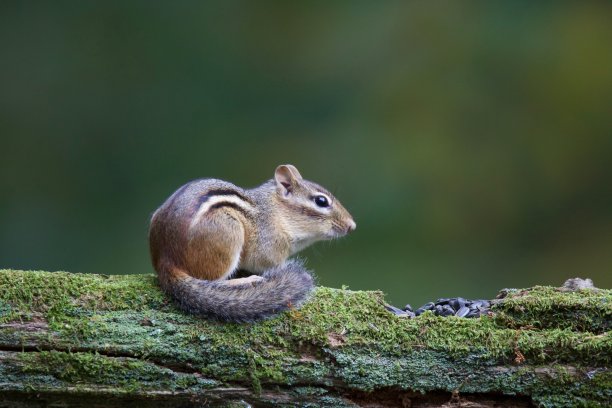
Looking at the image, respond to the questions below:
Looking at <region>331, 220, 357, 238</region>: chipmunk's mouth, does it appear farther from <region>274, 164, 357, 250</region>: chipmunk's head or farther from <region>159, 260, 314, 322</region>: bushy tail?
<region>159, 260, 314, 322</region>: bushy tail

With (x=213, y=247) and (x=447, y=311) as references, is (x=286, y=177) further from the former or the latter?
(x=447, y=311)

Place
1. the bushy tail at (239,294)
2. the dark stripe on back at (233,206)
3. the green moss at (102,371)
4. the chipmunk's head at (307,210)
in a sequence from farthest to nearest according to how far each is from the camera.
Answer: the chipmunk's head at (307,210) → the dark stripe on back at (233,206) → the bushy tail at (239,294) → the green moss at (102,371)

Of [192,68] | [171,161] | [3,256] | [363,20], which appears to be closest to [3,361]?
[3,256]

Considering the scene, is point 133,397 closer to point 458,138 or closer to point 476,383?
point 476,383

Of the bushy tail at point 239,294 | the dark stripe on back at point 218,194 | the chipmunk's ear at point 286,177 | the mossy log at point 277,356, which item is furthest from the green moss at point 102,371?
the chipmunk's ear at point 286,177

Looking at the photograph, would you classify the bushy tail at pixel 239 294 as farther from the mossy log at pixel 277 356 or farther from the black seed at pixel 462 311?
the black seed at pixel 462 311

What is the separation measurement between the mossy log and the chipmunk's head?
736mm

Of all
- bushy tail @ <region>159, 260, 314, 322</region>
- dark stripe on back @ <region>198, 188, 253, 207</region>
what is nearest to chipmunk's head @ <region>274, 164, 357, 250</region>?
dark stripe on back @ <region>198, 188, 253, 207</region>

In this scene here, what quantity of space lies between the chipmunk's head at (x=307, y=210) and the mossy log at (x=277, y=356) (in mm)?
736

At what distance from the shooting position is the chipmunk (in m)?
2.95

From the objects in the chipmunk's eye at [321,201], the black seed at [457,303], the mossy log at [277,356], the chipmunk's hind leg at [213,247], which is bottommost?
the mossy log at [277,356]

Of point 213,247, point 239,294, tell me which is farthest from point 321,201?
point 239,294

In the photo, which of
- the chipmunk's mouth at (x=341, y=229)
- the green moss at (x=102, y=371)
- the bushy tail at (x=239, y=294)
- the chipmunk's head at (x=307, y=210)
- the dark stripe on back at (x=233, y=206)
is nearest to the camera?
the green moss at (x=102, y=371)

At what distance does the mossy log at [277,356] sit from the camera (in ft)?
8.97
